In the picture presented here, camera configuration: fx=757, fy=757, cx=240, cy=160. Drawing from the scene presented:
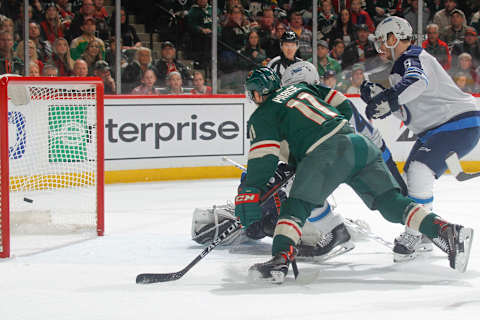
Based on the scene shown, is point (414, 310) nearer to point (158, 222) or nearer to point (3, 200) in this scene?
point (3, 200)

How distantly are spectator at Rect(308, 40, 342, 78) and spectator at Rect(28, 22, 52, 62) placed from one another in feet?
8.37

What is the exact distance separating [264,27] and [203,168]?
1662mm

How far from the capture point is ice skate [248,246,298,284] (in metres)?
2.95

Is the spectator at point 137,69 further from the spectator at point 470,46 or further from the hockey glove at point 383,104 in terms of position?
the hockey glove at point 383,104

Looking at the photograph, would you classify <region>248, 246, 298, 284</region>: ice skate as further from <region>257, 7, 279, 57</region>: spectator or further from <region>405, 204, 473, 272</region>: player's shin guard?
<region>257, 7, 279, 57</region>: spectator

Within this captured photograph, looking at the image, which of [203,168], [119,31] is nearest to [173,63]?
[119,31]

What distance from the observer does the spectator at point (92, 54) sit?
Result: 256 inches

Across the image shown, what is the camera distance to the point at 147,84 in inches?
263

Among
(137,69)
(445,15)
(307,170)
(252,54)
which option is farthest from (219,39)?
(307,170)

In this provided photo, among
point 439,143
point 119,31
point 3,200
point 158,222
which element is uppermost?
point 119,31

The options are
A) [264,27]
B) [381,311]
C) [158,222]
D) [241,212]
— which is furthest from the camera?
[264,27]

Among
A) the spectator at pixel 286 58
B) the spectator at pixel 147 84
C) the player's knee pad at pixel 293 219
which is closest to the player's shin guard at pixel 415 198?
the player's knee pad at pixel 293 219

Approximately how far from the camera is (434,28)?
759cm

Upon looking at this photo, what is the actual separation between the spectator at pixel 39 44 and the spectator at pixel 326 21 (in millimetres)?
2649
